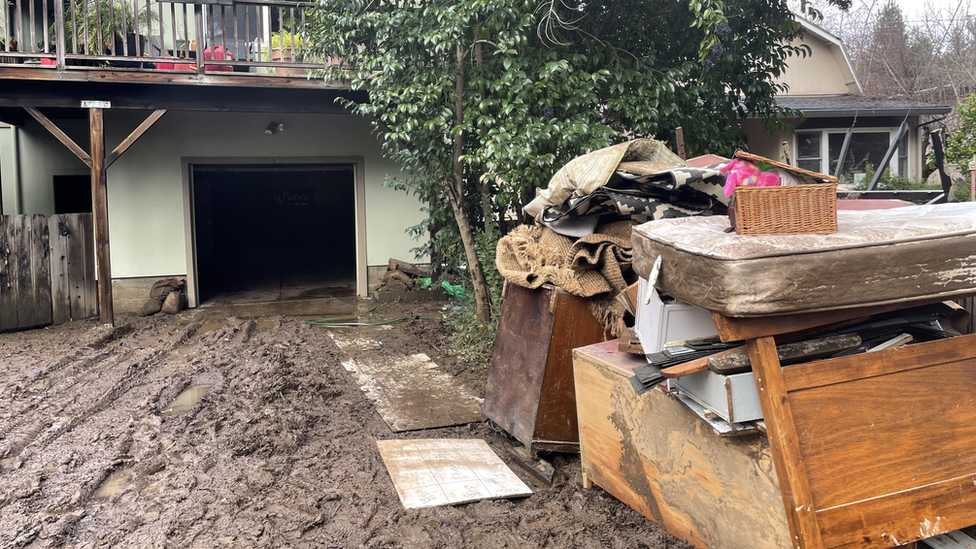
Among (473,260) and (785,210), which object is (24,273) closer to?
(473,260)

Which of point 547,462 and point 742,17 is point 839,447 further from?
point 742,17

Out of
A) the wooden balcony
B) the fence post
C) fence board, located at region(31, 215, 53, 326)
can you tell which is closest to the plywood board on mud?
the wooden balcony

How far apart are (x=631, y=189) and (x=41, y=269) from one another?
7.33 meters

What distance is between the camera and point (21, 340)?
6992 millimetres

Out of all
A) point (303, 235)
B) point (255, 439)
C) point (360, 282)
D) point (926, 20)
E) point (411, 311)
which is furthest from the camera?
point (926, 20)

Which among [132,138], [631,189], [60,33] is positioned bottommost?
[631,189]

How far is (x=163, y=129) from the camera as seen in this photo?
878 cm

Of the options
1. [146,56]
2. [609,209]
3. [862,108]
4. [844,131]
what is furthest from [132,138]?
[844,131]

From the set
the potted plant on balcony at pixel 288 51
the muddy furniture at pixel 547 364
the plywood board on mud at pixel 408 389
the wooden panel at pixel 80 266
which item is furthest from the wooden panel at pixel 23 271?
the muddy furniture at pixel 547 364

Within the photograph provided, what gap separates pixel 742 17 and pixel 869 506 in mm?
4832

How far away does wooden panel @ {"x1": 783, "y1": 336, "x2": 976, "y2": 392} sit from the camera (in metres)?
1.87

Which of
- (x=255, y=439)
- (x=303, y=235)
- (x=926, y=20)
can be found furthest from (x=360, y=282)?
(x=926, y=20)

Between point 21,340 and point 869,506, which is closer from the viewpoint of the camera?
point 869,506

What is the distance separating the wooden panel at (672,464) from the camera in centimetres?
206
